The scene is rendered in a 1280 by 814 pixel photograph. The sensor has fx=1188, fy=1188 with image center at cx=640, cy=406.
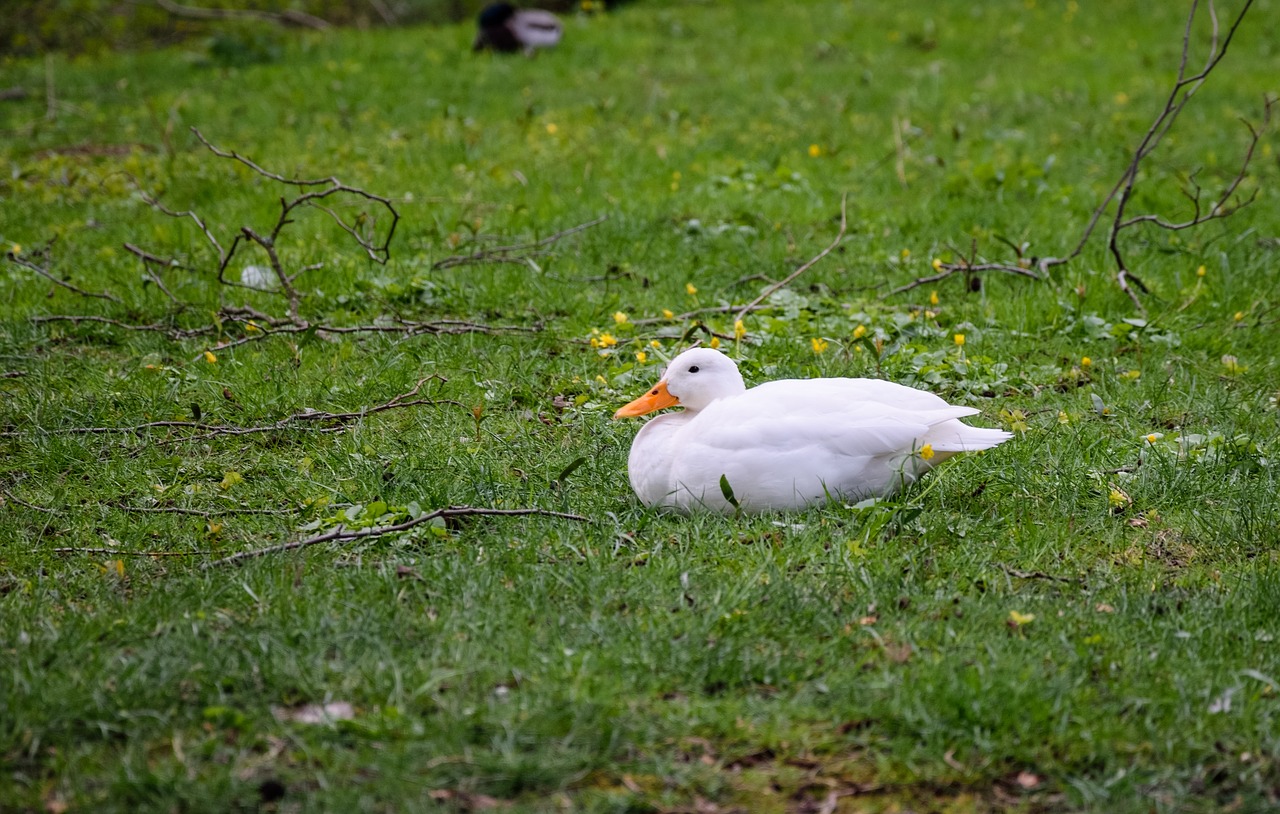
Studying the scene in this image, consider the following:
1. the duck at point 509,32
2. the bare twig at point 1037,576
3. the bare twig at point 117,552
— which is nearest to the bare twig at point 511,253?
the bare twig at point 117,552

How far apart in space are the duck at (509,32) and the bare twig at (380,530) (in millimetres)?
8665

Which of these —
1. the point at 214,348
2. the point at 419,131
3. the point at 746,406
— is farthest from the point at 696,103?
the point at 746,406

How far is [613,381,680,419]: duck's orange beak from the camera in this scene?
4.09 m

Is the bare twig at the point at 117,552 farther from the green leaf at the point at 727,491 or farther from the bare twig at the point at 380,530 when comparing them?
the green leaf at the point at 727,491

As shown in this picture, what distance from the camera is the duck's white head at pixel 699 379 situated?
4.01 meters

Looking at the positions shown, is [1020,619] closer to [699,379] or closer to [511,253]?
[699,379]

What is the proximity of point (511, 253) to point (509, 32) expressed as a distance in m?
5.87

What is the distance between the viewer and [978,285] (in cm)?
610

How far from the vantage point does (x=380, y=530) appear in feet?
11.8

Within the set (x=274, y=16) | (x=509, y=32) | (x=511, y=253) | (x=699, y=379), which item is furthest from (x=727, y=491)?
(x=274, y=16)

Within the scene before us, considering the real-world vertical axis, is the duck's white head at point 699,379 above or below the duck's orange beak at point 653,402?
above

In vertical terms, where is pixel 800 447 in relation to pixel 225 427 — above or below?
above

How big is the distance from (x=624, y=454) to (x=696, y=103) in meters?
6.16

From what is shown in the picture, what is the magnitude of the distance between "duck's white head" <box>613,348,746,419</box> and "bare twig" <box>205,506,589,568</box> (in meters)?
0.51
